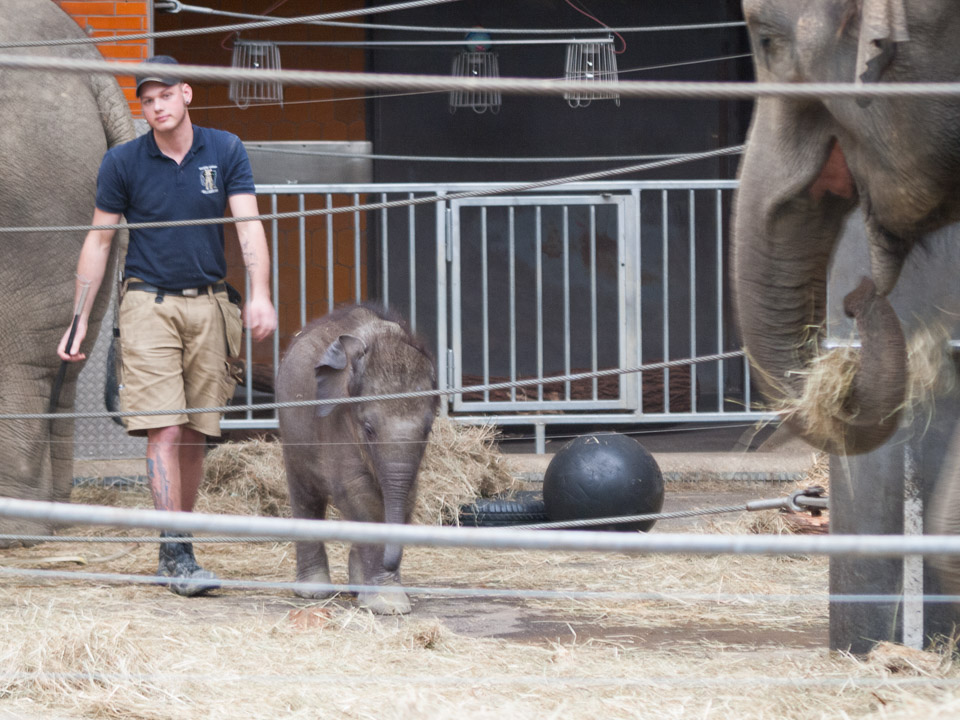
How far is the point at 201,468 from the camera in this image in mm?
4719

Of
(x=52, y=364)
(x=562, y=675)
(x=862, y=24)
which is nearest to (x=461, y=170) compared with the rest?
(x=52, y=364)

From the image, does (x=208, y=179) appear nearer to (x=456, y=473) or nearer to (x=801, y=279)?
(x=456, y=473)

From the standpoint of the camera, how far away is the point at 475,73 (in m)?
8.93

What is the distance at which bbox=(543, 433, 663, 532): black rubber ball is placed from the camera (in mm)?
5262

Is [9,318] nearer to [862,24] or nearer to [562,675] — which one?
[562,675]

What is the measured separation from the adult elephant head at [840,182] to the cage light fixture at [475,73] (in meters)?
6.31

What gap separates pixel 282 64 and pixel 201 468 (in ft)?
18.3

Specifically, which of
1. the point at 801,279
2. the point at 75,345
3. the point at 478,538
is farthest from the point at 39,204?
the point at 478,538

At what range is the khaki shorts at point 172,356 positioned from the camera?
4.46m

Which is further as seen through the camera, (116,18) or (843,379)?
(116,18)

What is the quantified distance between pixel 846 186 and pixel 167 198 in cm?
261

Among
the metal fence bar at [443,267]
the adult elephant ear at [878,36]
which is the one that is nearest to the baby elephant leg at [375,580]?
the adult elephant ear at [878,36]

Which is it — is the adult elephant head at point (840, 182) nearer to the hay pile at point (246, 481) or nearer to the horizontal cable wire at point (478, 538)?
the horizontal cable wire at point (478, 538)

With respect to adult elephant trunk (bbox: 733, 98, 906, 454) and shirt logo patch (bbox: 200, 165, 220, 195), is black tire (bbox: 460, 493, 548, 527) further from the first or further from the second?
adult elephant trunk (bbox: 733, 98, 906, 454)
